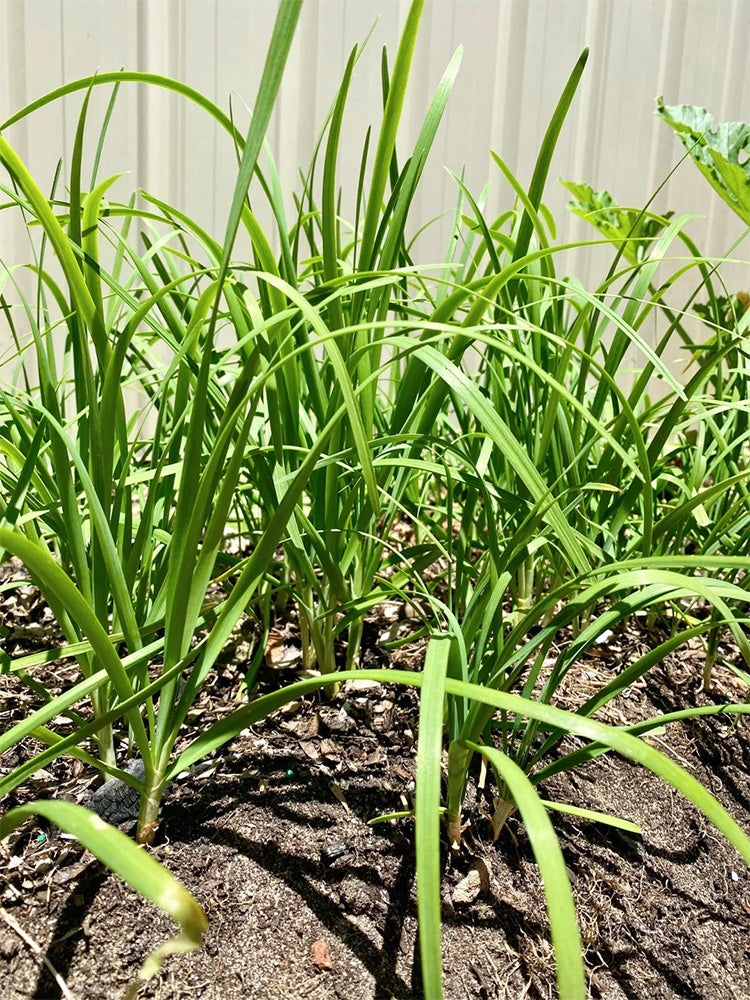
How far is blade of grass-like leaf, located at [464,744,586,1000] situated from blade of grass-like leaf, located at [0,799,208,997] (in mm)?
150

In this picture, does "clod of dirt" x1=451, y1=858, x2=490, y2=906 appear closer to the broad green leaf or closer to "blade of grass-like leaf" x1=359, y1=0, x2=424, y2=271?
"blade of grass-like leaf" x1=359, y1=0, x2=424, y2=271

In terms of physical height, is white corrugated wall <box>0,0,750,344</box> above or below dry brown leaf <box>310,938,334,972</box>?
above

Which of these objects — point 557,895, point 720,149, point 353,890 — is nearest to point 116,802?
point 353,890

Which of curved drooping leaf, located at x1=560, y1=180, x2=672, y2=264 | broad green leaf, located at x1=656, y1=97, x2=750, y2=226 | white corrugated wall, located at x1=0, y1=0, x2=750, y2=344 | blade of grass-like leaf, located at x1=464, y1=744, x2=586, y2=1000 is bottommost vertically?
blade of grass-like leaf, located at x1=464, y1=744, x2=586, y2=1000

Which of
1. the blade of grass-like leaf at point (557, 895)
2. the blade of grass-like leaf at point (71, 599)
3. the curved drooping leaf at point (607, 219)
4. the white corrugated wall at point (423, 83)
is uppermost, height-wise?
the white corrugated wall at point (423, 83)

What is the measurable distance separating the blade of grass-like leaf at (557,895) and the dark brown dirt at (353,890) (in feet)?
0.74

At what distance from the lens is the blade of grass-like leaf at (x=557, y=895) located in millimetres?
329

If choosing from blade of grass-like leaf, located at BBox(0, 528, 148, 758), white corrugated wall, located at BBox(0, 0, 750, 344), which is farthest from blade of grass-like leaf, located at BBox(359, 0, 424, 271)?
white corrugated wall, located at BBox(0, 0, 750, 344)

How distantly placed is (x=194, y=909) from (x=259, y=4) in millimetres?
1705

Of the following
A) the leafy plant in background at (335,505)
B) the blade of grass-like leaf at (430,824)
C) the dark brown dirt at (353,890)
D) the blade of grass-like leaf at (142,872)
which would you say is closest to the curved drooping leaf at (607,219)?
the leafy plant in background at (335,505)

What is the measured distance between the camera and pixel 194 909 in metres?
0.32

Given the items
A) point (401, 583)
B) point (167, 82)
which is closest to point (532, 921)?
point (401, 583)

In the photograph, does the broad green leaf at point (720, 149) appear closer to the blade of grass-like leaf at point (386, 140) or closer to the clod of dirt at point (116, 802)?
the blade of grass-like leaf at point (386, 140)

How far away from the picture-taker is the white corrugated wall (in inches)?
57.1
